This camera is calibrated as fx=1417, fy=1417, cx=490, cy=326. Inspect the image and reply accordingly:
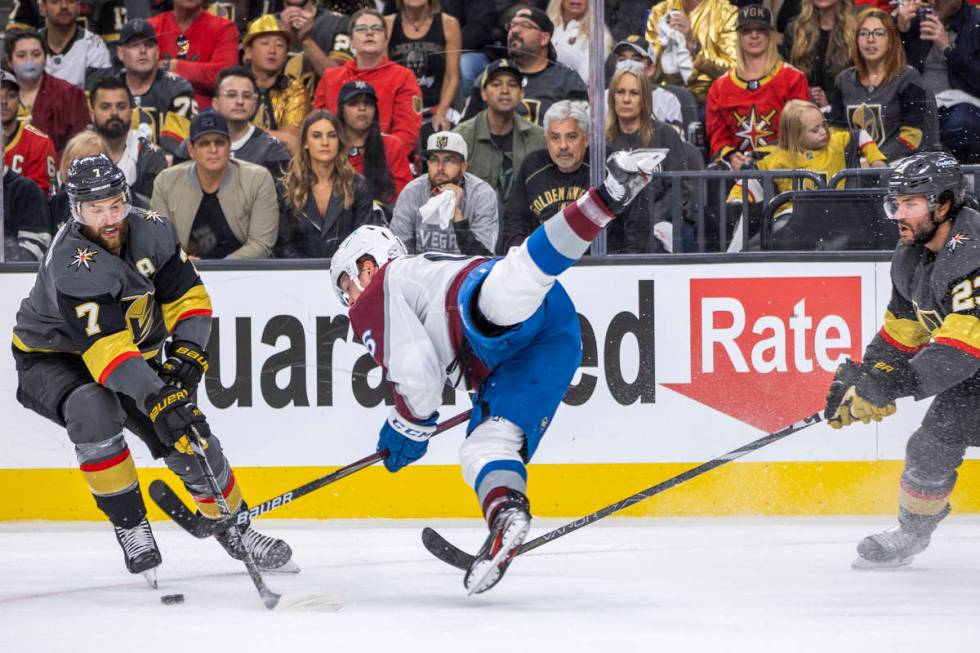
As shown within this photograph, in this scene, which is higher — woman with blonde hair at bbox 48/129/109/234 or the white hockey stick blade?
woman with blonde hair at bbox 48/129/109/234

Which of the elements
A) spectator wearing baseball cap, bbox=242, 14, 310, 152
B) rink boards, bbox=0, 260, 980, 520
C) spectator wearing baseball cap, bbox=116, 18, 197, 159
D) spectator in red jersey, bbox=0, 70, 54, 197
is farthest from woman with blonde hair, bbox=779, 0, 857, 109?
spectator in red jersey, bbox=0, 70, 54, 197

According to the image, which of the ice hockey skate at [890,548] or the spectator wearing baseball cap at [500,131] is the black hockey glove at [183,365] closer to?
the spectator wearing baseball cap at [500,131]

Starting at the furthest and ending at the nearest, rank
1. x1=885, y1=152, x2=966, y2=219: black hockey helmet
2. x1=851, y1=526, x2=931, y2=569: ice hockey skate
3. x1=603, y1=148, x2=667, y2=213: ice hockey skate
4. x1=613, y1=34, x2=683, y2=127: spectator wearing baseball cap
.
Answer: x1=613, y1=34, x2=683, y2=127: spectator wearing baseball cap → x1=851, y1=526, x2=931, y2=569: ice hockey skate → x1=885, y1=152, x2=966, y2=219: black hockey helmet → x1=603, y1=148, x2=667, y2=213: ice hockey skate

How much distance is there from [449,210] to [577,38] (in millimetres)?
756

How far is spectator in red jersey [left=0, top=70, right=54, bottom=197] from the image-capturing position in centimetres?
507

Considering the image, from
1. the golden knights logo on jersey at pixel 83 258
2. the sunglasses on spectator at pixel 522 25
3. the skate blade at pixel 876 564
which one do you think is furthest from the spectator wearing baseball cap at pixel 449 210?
the skate blade at pixel 876 564

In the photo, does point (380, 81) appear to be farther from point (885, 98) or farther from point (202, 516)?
point (202, 516)

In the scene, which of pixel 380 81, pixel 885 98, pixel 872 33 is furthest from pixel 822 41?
pixel 380 81

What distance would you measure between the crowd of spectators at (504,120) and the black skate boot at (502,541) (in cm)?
179

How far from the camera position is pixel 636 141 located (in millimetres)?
5004

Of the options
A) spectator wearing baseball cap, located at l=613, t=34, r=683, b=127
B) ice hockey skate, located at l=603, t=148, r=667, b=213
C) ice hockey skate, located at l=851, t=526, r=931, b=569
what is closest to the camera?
ice hockey skate, located at l=603, t=148, r=667, b=213

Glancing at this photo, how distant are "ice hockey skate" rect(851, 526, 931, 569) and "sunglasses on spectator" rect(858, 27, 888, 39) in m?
1.84

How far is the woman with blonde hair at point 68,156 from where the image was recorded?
505 cm

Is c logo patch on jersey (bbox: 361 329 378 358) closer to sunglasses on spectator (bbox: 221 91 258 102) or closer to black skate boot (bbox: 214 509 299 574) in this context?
black skate boot (bbox: 214 509 299 574)
